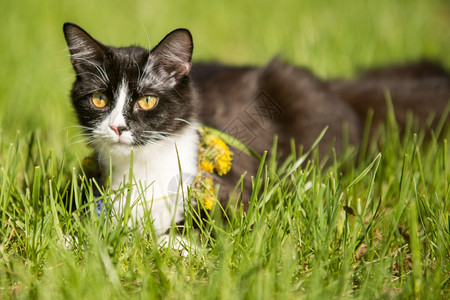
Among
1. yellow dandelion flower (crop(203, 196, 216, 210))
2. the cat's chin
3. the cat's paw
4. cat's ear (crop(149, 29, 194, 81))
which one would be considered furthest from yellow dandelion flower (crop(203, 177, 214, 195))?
cat's ear (crop(149, 29, 194, 81))

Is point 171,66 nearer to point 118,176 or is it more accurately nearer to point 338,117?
point 118,176

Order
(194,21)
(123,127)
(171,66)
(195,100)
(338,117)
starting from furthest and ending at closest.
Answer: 1. (194,21)
2. (338,117)
3. (195,100)
4. (171,66)
5. (123,127)

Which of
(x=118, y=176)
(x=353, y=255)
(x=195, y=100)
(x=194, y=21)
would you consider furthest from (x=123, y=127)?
(x=194, y=21)

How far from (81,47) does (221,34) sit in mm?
2877

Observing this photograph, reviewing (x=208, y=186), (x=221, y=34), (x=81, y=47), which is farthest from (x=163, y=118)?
(x=221, y=34)

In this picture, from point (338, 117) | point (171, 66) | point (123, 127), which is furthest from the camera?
point (338, 117)

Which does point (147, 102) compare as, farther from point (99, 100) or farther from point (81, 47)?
point (81, 47)

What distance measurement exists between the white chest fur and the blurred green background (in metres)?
1.05

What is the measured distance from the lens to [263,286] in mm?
1159

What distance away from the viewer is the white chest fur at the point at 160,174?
61.1 inches

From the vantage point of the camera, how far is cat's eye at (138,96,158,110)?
154cm

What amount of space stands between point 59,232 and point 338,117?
4.78 ft

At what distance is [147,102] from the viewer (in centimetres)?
155

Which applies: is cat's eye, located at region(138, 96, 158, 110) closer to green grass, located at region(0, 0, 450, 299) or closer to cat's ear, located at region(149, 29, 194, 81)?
cat's ear, located at region(149, 29, 194, 81)
